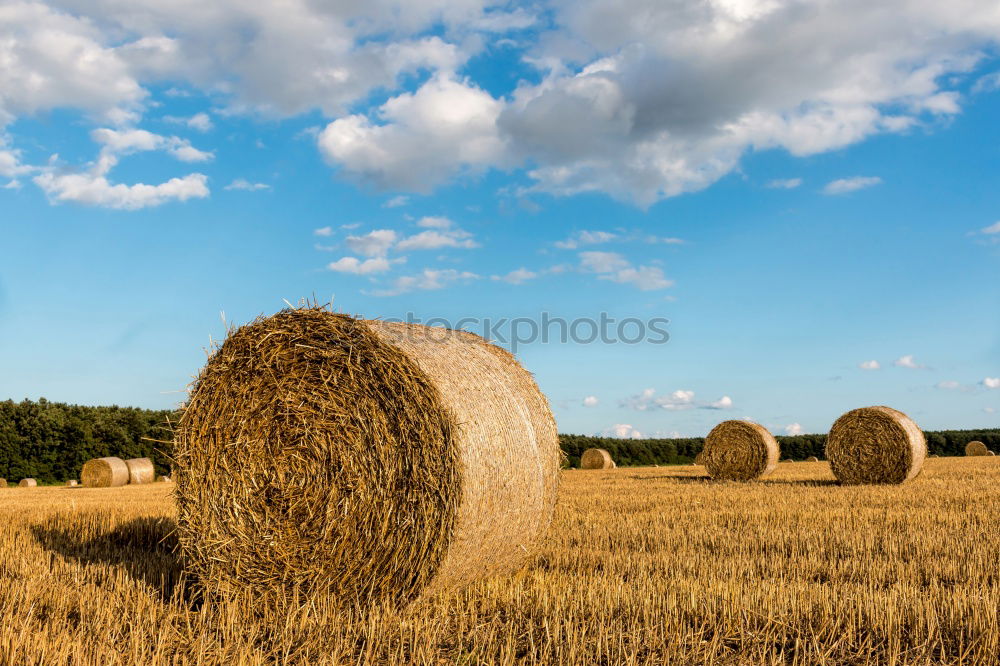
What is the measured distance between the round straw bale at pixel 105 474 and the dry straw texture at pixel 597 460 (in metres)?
15.6

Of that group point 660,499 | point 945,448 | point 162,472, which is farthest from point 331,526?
point 945,448

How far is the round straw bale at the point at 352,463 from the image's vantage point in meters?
5.38

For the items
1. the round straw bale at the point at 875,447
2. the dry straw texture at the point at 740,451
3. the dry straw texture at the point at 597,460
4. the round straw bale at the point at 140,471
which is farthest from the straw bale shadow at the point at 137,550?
the dry straw texture at the point at 597,460

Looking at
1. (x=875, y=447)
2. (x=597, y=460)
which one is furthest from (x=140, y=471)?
(x=875, y=447)

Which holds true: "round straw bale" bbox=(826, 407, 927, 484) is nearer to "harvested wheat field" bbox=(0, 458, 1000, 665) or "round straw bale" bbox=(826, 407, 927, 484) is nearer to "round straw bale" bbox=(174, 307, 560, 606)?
"harvested wheat field" bbox=(0, 458, 1000, 665)

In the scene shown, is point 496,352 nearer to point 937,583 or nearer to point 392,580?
point 392,580

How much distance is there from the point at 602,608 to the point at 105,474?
22.8 metres

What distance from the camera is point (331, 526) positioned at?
5.53m

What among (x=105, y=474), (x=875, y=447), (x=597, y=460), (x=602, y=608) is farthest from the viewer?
(x=597, y=460)

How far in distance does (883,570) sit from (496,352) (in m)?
3.54

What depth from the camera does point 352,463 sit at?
5.58 meters

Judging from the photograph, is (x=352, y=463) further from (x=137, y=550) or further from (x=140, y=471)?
(x=140, y=471)

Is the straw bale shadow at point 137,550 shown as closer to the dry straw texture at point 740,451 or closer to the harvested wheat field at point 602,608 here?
the harvested wheat field at point 602,608

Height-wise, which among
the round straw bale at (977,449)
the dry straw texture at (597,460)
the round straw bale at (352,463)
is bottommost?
the round straw bale at (977,449)
